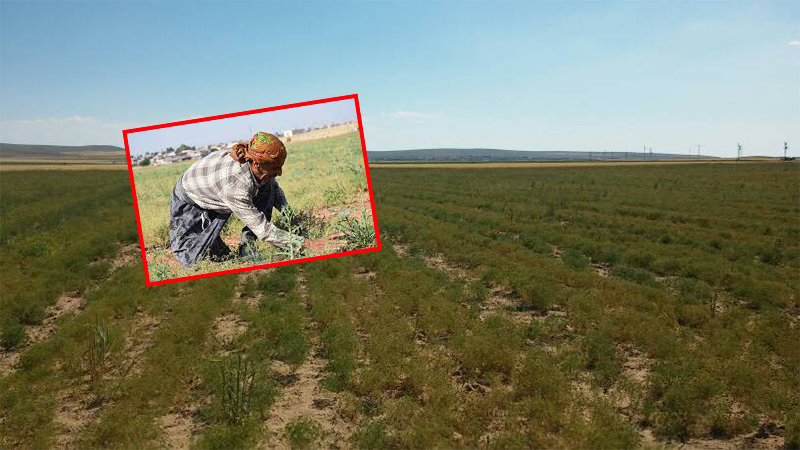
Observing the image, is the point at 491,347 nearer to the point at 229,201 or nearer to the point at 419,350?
the point at 419,350

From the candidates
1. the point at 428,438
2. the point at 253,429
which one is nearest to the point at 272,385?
the point at 253,429

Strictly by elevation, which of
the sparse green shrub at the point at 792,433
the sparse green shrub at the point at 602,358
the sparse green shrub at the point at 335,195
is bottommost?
the sparse green shrub at the point at 792,433

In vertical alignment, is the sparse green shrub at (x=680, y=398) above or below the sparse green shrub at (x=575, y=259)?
below

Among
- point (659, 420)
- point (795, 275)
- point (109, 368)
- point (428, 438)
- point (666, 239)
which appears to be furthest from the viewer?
point (666, 239)

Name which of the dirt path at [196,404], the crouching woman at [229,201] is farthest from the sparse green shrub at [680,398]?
the dirt path at [196,404]

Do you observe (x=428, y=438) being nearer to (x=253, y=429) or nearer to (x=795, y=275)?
(x=253, y=429)

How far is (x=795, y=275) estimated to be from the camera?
506 inches

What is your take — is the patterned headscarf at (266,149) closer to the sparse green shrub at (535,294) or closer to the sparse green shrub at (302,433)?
the sparse green shrub at (302,433)

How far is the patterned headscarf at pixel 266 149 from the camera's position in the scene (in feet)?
11.1

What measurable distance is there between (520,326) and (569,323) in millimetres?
979

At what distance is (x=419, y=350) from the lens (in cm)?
851

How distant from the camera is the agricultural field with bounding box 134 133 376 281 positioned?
12.1ft

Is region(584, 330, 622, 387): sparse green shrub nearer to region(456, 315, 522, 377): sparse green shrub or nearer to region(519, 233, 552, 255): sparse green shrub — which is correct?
region(456, 315, 522, 377): sparse green shrub

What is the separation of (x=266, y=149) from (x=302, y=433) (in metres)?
3.94
